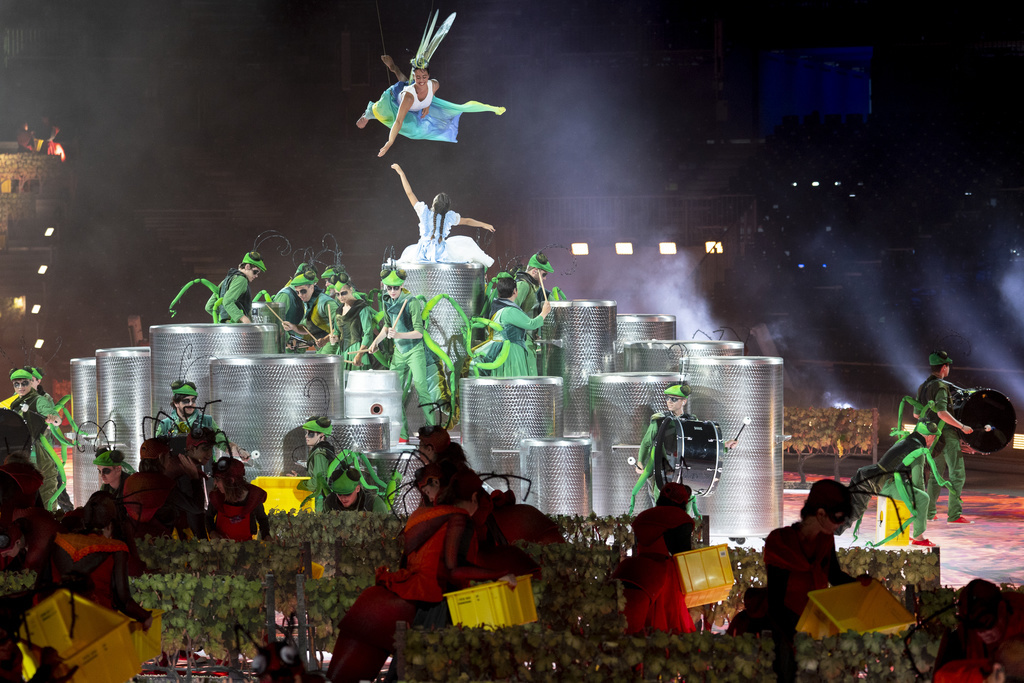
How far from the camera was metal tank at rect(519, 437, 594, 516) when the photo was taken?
8281 mm

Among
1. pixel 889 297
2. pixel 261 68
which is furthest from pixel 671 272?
pixel 261 68

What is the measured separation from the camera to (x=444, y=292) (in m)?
9.84

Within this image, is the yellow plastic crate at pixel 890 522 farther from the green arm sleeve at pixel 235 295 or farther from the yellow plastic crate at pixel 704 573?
the green arm sleeve at pixel 235 295

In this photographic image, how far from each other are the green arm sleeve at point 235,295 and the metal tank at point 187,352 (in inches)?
31.6

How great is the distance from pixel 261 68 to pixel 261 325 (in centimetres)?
956

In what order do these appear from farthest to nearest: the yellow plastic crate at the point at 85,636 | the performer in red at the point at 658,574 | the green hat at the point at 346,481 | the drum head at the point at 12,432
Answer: the drum head at the point at 12,432 → the green hat at the point at 346,481 → the performer in red at the point at 658,574 → the yellow plastic crate at the point at 85,636

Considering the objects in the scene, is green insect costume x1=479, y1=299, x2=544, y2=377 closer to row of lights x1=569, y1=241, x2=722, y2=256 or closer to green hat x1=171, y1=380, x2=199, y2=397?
green hat x1=171, y1=380, x2=199, y2=397

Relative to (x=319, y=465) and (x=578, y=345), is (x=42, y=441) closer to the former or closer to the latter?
(x=319, y=465)

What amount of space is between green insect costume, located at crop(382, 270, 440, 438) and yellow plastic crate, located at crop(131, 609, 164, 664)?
5.45 meters

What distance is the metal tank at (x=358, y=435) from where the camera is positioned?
27.5 feet

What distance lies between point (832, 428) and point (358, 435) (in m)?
5.07

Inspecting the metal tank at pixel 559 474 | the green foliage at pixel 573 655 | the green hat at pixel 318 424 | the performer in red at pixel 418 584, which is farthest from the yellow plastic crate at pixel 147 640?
the metal tank at pixel 559 474

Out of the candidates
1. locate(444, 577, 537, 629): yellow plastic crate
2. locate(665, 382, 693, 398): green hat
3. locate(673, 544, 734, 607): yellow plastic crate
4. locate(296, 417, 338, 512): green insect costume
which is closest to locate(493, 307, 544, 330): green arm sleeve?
locate(665, 382, 693, 398): green hat

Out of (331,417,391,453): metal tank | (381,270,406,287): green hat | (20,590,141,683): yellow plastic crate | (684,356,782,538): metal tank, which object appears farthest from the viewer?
(381,270,406,287): green hat
